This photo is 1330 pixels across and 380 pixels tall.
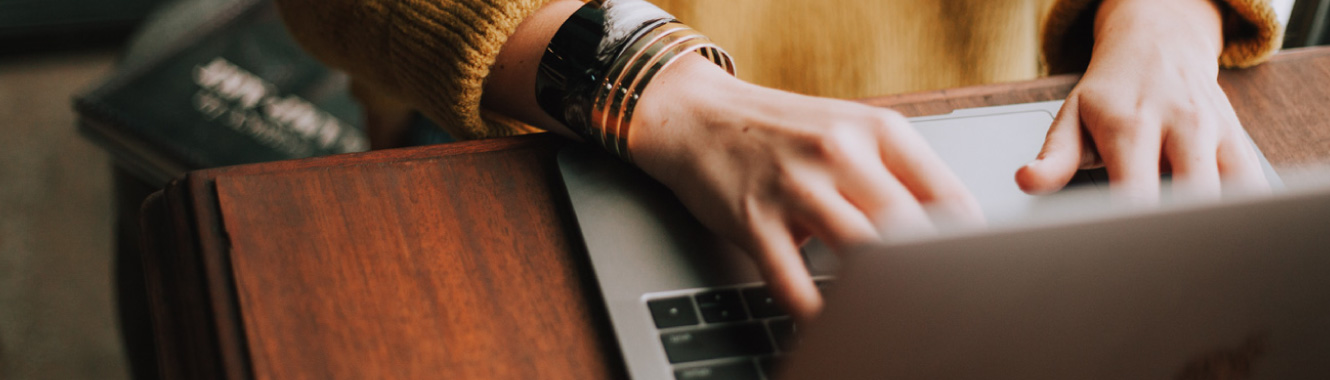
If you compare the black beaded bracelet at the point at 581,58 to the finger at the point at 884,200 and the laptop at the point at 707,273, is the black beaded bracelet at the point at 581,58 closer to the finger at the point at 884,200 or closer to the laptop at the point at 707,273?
the laptop at the point at 707,273

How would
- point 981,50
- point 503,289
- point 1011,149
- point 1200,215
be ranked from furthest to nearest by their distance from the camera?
point 981,50
point 1011,149
point 503,289
point 1200,215

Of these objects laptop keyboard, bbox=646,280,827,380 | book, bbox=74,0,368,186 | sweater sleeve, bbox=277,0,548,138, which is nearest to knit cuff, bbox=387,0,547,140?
sweater sleeve, bbox=277,0,548,138

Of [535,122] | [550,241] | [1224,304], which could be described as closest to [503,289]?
[550,241]

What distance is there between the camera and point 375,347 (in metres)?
0.32

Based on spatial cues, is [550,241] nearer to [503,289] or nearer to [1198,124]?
[503,289]

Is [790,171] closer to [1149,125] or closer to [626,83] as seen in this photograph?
[626,83]

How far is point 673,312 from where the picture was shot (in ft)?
1.13

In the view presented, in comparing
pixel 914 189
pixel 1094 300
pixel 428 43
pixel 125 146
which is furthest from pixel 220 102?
pixel 1094 300

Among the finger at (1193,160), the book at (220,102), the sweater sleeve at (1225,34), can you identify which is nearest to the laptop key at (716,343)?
the finger at (1193,160)

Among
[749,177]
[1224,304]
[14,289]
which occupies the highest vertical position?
[14,289]

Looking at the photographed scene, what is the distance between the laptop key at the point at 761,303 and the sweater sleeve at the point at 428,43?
19 centimetres

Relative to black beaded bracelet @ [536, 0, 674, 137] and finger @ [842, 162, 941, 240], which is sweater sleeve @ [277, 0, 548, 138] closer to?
black beaded bracelet @ [536, 0, 674, 137]

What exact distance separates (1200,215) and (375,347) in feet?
0.87

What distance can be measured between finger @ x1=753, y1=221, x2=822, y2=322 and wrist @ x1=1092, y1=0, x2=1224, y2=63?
28 cm
